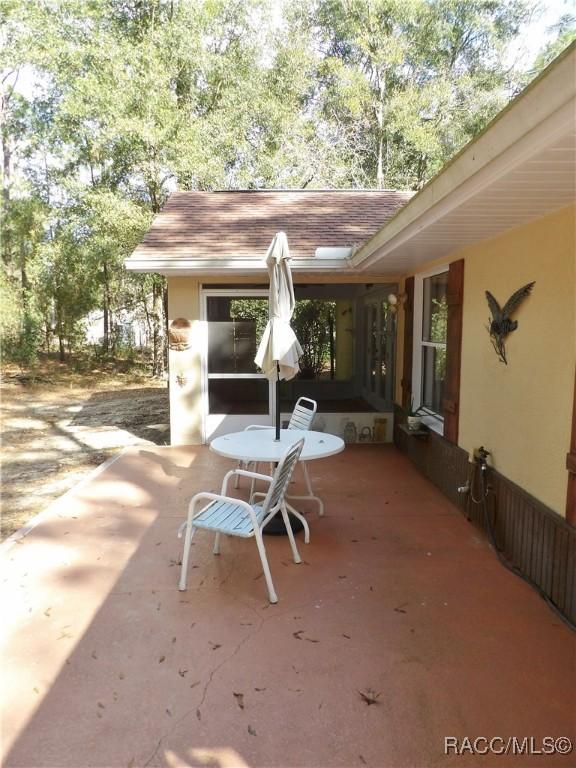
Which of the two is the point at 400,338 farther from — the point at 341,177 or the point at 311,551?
the point at 341,177

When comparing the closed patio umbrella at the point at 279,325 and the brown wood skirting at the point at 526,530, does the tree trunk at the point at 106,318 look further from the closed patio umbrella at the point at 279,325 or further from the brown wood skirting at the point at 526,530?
the brown wood skirting at the point at 526,530

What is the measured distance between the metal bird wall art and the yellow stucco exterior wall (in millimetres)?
50

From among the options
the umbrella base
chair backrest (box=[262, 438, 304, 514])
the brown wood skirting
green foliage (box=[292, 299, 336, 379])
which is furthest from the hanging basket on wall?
chair backrest (box=[262, 438, 304, 514])

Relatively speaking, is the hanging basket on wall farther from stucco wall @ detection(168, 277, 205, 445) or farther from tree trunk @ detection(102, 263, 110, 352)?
tree trunk @ detection(102, 263, 110, 352)

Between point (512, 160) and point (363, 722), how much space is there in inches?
103

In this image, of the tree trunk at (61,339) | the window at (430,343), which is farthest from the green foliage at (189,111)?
the window at (430,343)

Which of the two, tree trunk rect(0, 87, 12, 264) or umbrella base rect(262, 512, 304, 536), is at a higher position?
tree trunk rect(0, 87, 12, 264)

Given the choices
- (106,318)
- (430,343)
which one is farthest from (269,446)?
(106,318)

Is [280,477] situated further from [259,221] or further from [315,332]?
[315,332]

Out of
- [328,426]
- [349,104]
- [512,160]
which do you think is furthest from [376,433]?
[349,104]

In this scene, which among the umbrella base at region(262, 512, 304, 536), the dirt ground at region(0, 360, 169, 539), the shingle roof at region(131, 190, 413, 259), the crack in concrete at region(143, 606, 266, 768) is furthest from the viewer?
the shingle roof at region(131, 190, 413, 259)

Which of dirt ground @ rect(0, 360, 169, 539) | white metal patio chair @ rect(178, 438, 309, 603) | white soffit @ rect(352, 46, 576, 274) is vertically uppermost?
white soffit @ rect(352, 46, 576, 274)

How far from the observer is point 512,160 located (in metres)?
2.35

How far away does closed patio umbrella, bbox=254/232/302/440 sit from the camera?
15.0 ft
